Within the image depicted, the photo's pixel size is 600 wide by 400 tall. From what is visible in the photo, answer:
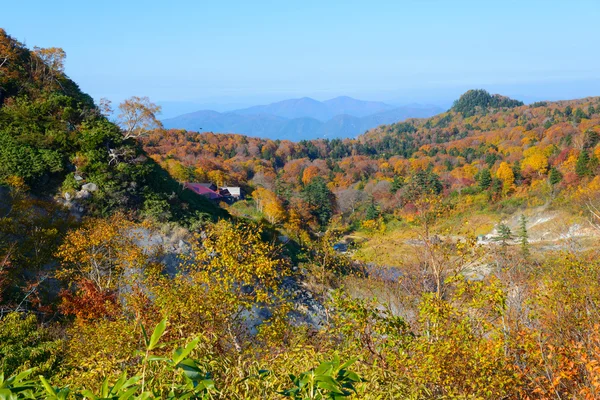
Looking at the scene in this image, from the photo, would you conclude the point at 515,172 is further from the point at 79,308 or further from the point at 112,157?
the point at 79,308

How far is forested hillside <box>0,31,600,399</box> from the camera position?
407cm

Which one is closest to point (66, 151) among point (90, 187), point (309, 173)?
point (90, 187)

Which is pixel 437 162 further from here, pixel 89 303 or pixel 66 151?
pixel 89 303

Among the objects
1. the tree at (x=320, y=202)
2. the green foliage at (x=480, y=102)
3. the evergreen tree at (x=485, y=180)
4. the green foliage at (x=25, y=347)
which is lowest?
the tree at (x=320, y=202)

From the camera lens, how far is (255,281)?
319 inches

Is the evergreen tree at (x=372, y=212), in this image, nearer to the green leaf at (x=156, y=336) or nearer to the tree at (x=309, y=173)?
the tree at (x=309, y=173)

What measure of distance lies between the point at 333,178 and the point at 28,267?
57386mm

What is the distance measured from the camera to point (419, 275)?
35.8ft

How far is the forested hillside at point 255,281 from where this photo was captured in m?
4.07

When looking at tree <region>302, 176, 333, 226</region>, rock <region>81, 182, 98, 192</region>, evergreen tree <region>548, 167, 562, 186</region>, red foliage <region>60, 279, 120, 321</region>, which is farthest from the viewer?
tree <region>302, 176, 333, 226</region>

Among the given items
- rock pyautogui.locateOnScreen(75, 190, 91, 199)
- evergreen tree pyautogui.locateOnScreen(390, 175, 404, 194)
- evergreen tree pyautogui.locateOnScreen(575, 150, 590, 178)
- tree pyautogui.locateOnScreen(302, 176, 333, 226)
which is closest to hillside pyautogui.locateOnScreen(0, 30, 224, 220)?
rock pyautogui.locateOnScreen(75, 190, 91, 199)

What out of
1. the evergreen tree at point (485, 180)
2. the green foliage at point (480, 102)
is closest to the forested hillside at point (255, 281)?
the evergreen tree at point (485, 180)

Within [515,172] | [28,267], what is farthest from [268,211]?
[515,172]

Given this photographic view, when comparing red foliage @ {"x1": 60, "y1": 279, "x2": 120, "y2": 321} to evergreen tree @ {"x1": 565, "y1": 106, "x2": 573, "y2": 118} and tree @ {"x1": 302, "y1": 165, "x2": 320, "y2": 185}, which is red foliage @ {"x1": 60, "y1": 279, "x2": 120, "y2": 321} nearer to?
tree @ {"x1": 302, "y1": 165, "x2": 320, "y2": 185}
